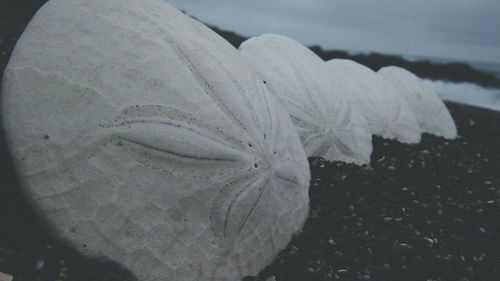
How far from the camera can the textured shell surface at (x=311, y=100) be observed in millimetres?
4617

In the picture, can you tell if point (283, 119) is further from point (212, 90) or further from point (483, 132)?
point (483, 132)

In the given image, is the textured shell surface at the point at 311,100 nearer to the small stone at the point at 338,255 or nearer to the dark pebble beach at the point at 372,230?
the dark pebble beach at the point at 372,230

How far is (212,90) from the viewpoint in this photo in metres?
3.14

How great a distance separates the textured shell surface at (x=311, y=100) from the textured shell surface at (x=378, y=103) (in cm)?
95

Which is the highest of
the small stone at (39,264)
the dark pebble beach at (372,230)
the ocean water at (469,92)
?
the small stone at (39,264)

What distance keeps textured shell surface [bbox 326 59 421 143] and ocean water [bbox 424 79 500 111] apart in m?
11.0

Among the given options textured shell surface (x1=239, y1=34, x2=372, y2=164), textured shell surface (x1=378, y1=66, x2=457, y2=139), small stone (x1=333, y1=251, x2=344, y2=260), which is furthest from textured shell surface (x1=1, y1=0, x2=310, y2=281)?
textured shell surface (x1=378, y1=66, x2=457, y2=139)

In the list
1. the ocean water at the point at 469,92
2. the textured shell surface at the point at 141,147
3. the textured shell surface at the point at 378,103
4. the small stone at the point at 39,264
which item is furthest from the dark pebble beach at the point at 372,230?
the ocean water at the point at 469,92

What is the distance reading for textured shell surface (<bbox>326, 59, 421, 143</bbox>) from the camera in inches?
245

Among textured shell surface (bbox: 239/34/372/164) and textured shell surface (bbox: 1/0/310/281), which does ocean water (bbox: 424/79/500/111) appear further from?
textured shell surface (bbox: 1/0/310/281)

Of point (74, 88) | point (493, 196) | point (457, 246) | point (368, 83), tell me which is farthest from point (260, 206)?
point (368, 83)

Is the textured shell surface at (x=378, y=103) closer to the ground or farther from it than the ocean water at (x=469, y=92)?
farther from it

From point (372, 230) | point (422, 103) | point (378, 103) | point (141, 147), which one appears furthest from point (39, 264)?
point (422, 103)

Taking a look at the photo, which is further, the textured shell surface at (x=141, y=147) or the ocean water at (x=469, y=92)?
the ocean water at (x=469, y=92)
